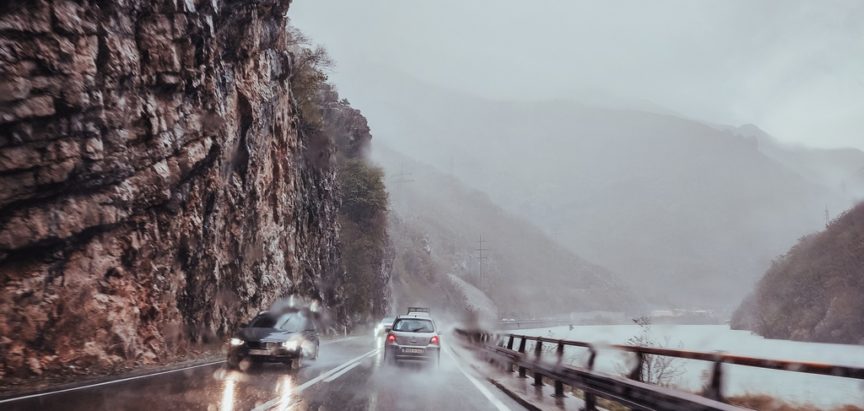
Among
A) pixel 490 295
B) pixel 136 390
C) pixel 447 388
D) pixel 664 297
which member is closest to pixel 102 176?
pixel 136 390

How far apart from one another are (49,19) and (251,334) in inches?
332

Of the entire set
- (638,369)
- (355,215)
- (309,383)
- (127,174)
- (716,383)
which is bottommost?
(309,383)

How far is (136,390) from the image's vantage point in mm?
9828

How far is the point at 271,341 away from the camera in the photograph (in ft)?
46.4

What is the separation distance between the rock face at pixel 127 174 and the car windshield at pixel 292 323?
427 cm

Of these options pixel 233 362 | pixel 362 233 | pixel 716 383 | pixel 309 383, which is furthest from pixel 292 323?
pixel 362 233

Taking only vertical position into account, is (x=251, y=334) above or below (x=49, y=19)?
below

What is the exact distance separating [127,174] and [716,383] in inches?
627

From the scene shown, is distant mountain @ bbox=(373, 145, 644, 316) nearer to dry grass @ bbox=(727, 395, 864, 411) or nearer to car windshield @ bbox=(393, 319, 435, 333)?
car windshield @ bbox=(393, 319, 435, 333)

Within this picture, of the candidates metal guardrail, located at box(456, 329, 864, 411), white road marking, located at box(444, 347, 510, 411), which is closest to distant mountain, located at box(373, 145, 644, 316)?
white road marking, located at box(444, 347, 510, 411)

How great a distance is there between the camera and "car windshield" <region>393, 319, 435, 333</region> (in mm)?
16606

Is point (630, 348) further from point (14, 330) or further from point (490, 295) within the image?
point (490, 295)

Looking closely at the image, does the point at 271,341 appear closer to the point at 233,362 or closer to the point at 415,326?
the point at 233,362

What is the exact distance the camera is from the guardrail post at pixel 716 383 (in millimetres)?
5610
